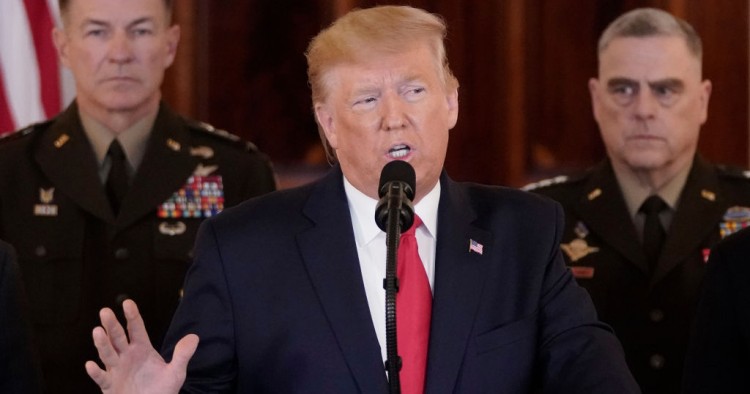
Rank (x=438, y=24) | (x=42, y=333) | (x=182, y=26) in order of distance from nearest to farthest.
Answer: (x=438, y=24), (x=42, y=333), (x=182, y=26)

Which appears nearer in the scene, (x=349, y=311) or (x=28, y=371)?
(x=349, y=311)

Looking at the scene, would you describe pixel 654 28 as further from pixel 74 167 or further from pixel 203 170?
pixel 74 167

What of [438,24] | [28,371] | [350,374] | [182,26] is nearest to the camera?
[350,374]

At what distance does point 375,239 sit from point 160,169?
56.9 inches

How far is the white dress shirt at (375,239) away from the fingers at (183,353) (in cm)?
39

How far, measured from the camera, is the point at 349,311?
2838mm

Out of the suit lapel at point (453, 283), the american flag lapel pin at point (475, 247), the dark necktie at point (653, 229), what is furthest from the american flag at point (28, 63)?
the american flag lapel pin at point (475, 247)

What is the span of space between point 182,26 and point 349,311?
2409 millimetres

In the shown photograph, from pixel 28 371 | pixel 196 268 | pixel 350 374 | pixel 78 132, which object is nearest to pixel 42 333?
pixel 78 132


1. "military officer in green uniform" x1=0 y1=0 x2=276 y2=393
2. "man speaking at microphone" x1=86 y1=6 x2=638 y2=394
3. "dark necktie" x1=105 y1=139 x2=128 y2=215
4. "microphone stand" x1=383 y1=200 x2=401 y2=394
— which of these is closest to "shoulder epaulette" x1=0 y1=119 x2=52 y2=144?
"military officer in green uniform" x1=0 y1=0 x2=276 y2=393

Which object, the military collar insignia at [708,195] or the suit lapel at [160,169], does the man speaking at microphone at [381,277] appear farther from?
the military collar insignia at [708,195]

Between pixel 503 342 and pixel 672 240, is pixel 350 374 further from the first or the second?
pixel 672 240

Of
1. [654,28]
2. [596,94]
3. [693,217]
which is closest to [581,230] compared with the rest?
[693,217]

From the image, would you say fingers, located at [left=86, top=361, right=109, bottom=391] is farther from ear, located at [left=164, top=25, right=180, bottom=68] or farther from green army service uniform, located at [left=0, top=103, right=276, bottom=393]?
ear, located at [left=164, top=25, right=180, bottom=68]
